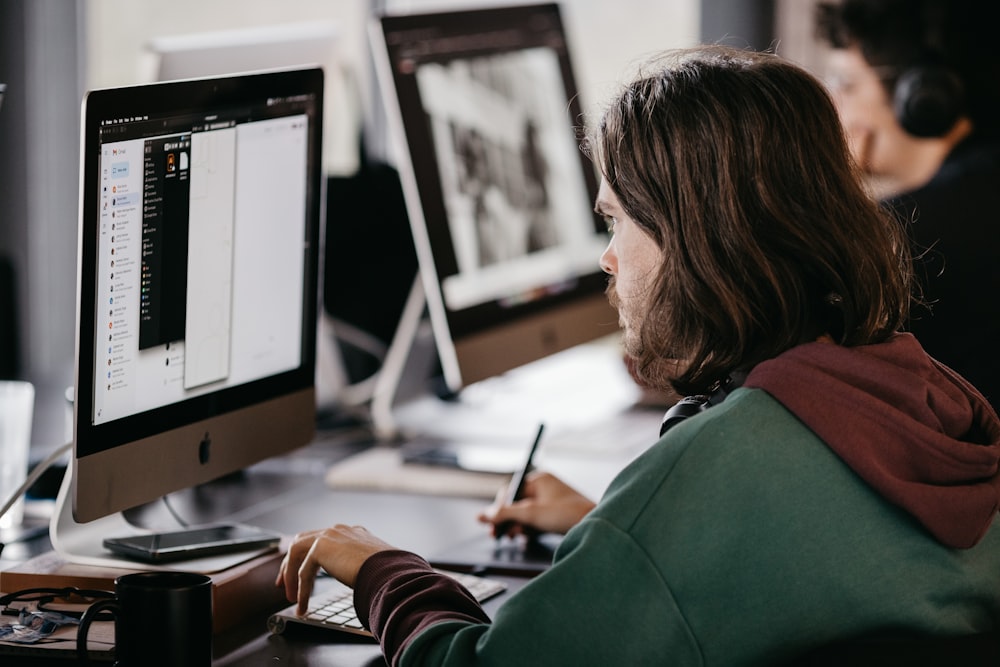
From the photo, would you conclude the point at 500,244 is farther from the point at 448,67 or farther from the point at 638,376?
the point at 638,376

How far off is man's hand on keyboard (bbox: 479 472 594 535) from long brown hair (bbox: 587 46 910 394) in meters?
0.48

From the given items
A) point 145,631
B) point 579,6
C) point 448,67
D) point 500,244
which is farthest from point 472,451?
point 579,6

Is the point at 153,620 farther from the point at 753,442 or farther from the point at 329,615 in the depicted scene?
the point at 753,442

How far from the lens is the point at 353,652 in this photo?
1.14 meters

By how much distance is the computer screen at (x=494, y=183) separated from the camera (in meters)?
1.70

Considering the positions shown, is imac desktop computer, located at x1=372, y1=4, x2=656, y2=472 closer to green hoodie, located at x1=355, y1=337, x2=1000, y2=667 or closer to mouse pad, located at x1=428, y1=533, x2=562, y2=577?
mouse pad, located at x1=428, y1=533, x2=562, y2=577

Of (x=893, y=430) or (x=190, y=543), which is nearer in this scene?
(x=893, y=430)

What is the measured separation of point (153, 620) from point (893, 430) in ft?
1.94

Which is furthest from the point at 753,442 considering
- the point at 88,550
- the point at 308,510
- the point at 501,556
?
the point at 308,510

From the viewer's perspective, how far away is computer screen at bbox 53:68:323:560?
1135 millimetres

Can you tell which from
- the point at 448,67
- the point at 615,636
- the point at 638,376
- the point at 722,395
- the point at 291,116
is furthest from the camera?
the point at 448,67

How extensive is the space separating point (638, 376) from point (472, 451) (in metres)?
0.77

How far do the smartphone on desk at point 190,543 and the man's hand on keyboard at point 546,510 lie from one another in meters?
0.30

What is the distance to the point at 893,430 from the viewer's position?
932mm
